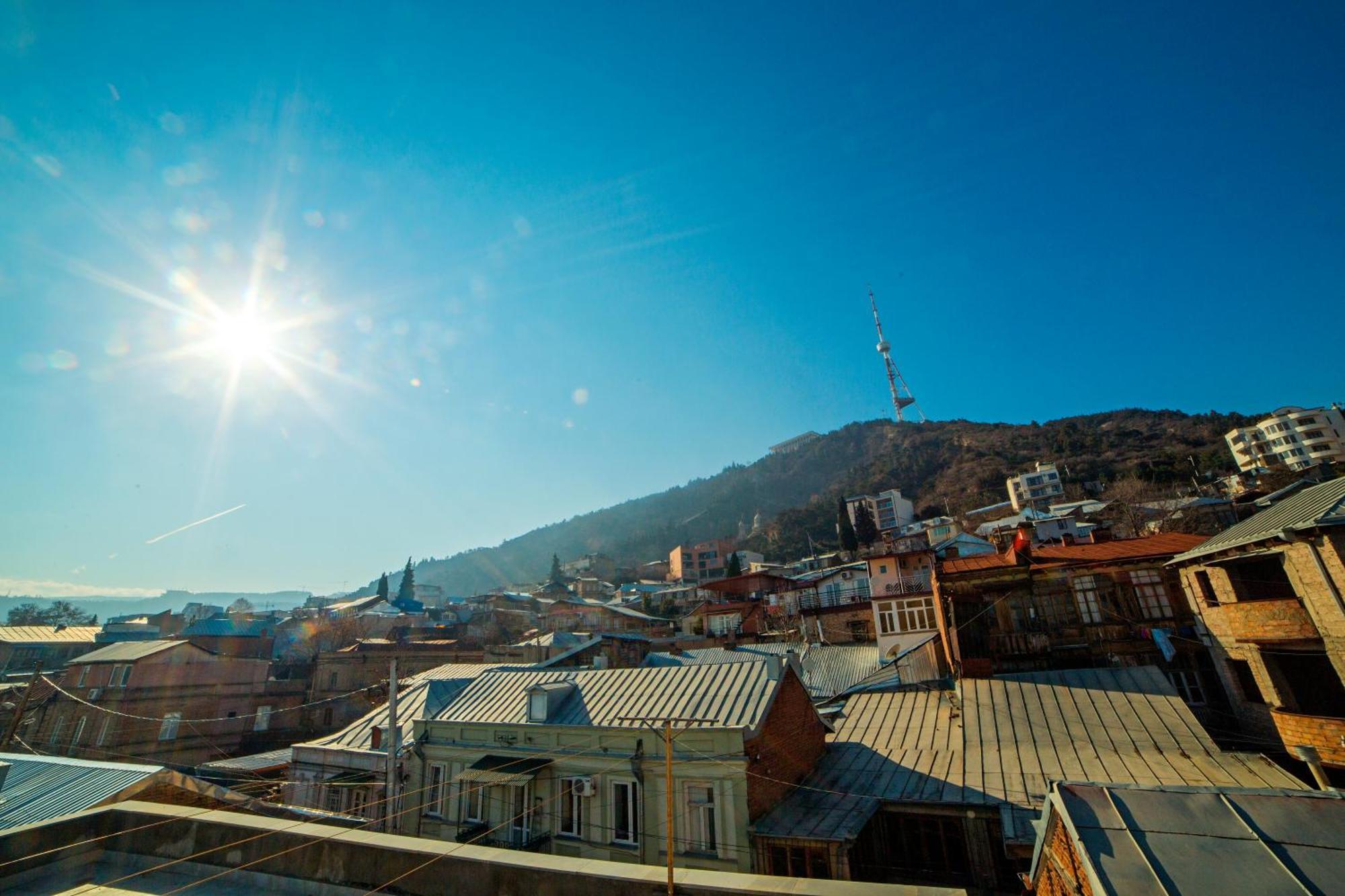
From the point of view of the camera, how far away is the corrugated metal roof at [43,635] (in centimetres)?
5294

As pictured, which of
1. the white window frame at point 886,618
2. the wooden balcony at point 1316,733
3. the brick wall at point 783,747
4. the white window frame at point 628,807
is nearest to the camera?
the brick wall at point 783,747

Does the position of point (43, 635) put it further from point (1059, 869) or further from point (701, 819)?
point (1059, 869)

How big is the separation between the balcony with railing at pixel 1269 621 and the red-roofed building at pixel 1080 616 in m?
2.77

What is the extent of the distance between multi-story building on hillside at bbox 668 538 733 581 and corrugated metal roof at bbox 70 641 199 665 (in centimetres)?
7672

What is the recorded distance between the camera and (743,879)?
4.20 m

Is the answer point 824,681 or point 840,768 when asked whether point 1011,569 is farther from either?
point 840,768

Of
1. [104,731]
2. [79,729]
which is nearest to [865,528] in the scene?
[104,731]

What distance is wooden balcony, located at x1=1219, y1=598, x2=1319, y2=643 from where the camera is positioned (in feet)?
56.7

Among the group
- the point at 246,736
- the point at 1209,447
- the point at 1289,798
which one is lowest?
the point at 246,736

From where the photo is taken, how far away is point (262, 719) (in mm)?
41469

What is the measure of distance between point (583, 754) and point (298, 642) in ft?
223

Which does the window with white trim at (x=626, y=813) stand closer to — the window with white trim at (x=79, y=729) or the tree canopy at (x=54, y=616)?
the window with white trim at (x=79, y=729)

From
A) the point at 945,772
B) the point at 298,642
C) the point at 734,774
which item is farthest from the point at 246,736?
→ the point at 945,772

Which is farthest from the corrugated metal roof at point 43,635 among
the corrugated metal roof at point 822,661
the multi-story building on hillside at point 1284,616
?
the multi-story building on hillside at point 1284,616
